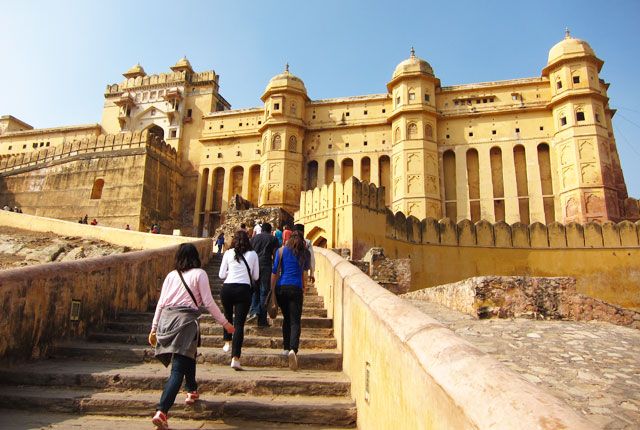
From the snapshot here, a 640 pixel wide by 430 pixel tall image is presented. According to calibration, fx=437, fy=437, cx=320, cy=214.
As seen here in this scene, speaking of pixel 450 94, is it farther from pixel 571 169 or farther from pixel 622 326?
pixel 622 326

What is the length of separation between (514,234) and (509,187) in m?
7.62

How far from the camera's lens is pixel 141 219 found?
25.6m

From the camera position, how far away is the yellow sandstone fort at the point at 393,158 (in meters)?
24.8

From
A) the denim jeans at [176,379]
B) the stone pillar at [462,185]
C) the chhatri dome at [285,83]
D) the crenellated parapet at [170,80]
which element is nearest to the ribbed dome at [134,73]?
the crenellated parapet at [170,80]

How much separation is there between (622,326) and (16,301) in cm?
873

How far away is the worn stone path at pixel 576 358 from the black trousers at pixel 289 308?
187cm

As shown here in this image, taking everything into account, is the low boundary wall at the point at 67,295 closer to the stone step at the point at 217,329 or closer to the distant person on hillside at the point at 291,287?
the stone step at the point at 217,329

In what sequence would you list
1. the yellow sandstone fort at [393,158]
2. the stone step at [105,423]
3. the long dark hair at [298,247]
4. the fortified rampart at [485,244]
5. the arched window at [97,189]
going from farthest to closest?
the arched window at [97,189] < the yellow sandstone fort at [393,158] < the fortified rampart at [485,244] < the long dark hair at [298,247] < the stone step at [105,423]

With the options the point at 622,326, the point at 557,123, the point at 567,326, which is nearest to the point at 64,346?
the point at 567,326

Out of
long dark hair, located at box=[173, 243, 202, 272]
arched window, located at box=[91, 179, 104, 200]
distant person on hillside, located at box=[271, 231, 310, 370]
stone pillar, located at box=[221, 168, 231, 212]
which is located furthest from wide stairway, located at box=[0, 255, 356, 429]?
stone pillar, located at box=[221, 168, 231, 212]

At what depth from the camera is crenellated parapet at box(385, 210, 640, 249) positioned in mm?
18469

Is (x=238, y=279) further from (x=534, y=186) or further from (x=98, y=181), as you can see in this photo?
(x=98, y=181)

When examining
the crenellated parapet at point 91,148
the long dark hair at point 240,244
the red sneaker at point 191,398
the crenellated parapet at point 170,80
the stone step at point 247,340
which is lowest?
the red sneaker at point 191,398

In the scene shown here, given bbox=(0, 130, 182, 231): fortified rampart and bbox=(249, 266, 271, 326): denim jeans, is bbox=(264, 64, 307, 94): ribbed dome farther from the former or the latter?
bbox=(249, 266, 271, 326): denim jeans
